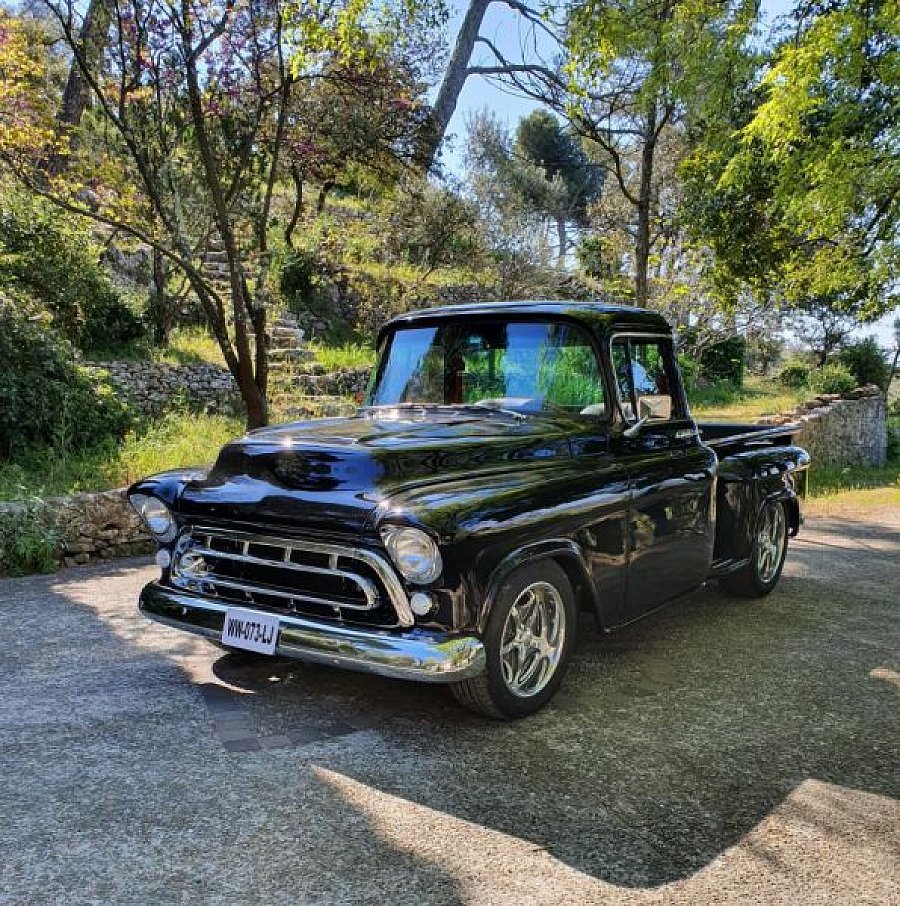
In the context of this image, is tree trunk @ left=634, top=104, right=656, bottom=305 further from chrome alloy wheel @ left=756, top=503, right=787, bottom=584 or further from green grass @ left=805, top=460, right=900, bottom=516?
chrome alloy wheel @ left=756, top=503, right=787, bottom=584

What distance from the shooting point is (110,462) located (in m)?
8.86

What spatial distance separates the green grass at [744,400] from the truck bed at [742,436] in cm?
1429

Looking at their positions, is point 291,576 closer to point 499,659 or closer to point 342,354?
point 499,659

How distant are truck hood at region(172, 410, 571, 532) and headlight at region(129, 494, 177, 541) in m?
0.19

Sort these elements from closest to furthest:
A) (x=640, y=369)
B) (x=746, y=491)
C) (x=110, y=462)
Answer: (x=640, y=369) < (x=746, y=491) < (x=110, y=462)

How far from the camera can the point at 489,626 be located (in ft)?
11.5

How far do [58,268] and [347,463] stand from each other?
10062 millimetres

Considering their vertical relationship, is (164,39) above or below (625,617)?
above

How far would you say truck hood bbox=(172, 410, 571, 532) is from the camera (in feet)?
11.8

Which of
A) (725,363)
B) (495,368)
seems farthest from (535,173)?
(495,368)

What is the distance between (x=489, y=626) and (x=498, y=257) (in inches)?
727

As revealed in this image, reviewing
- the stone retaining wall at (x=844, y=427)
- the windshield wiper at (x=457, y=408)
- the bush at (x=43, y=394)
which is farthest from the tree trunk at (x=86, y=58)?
the stone retaining wall at (x=844, y=427)

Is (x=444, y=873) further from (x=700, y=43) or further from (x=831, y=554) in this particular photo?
(x=700, y=43)

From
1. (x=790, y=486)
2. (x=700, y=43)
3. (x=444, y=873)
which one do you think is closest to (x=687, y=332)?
(x=700, y=43)
